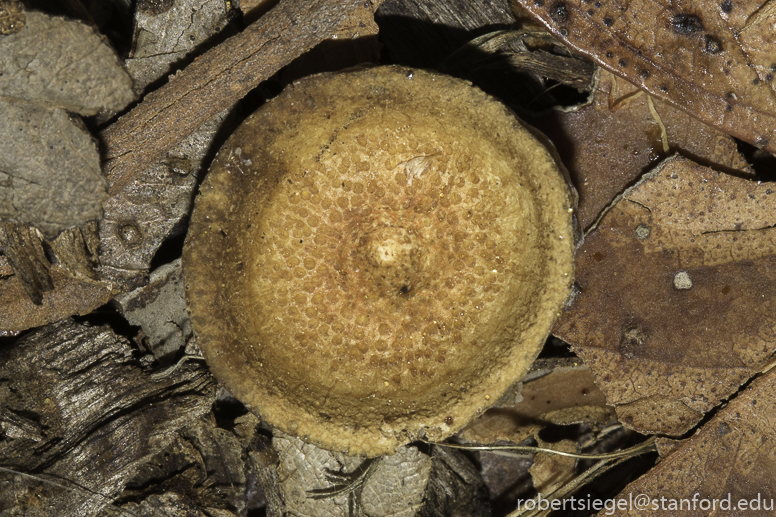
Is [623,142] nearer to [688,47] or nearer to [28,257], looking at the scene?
[688,47]

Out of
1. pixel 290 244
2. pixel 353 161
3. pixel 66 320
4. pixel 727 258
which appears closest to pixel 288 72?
pixel 353 161

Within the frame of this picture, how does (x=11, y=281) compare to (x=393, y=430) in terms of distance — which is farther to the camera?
(x=11, y=281)

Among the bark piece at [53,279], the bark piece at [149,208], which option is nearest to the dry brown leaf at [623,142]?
the bark piece at [149,208]

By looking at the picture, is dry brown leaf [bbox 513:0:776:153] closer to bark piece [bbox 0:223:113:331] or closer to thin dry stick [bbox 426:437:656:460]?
thin dry stick [bbox 426:437:656:460]

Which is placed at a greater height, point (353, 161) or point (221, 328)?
point (353, 161)

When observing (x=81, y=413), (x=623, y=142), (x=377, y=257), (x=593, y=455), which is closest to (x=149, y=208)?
(x=81, y=413)

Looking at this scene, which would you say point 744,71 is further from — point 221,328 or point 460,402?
point 221,328

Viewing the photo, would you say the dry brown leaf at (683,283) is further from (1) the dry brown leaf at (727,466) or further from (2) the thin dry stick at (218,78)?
(2) the thin dry stick at (218,78)
